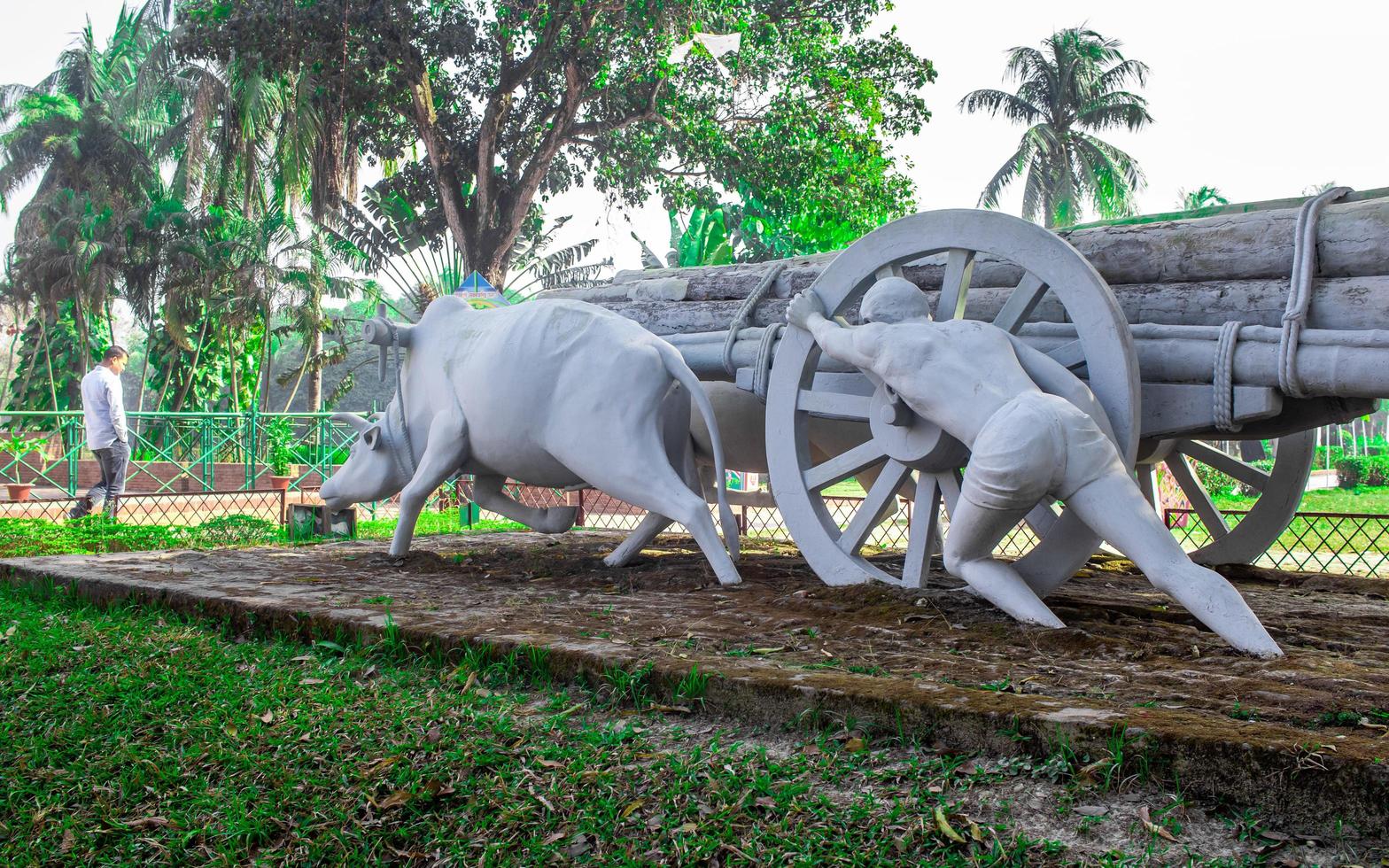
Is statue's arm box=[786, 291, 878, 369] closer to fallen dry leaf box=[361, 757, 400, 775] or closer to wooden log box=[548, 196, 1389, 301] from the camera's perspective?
wooden log box=[548, 196, 1389, 301]

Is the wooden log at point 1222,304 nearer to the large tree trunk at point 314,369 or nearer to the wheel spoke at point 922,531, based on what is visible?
the wheel spoke at point 922,531

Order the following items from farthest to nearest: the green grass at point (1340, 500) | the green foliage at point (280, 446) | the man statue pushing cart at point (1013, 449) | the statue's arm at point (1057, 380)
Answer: the green grass at point (1340, 500)
the green foliage at point (280, 446)
the statue's arm at point (1057, 380)
the man statue pushing cart at point (1013, 449)

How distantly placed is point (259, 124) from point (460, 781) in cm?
1952

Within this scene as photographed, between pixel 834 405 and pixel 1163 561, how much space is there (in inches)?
65.4

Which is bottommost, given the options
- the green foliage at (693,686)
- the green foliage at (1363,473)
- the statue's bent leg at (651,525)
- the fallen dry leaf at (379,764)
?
the green foliage at (1363,473)

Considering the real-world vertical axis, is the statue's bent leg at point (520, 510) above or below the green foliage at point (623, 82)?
below

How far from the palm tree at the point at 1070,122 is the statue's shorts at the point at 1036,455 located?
2568cm

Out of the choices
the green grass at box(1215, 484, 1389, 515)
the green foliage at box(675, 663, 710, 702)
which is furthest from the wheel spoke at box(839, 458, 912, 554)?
the green grass at box(1215, 484, 1389, 515)

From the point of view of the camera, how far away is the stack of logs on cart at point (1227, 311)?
3941 mm

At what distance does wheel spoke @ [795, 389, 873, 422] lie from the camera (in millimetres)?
4871

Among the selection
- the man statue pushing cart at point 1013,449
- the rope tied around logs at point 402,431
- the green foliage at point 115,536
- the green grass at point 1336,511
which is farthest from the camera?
the green grass at point 1336,511

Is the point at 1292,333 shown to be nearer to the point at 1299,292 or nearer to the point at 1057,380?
the point at 1299,292

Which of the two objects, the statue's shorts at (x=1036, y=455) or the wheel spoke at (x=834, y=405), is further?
the wheel spoke at (x=834, y=405)

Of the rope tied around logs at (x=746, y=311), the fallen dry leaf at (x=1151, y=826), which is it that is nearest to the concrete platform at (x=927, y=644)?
the fallen dry leaf at (x=1151, y=826)
